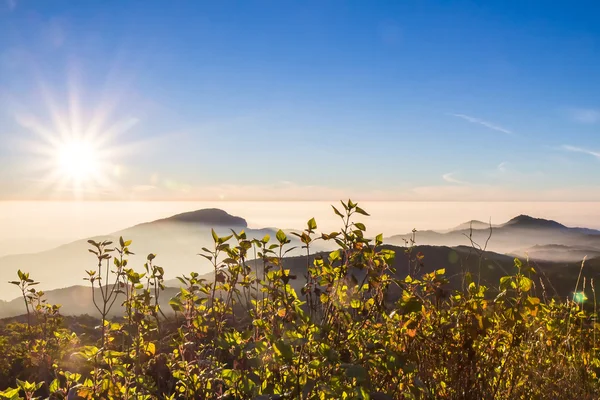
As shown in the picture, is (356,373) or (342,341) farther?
(342,341)

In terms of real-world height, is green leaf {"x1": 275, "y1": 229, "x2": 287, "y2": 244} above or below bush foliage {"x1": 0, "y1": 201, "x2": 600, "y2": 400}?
above

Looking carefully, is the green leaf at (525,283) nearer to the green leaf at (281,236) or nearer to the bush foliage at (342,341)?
the bush foliage at (342,341)

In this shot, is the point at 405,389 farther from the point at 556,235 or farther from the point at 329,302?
the point at 556,235

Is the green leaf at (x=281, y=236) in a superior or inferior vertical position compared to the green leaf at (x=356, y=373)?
superior

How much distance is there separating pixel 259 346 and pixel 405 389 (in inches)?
64.1

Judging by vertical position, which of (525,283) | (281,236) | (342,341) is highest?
(281,236)

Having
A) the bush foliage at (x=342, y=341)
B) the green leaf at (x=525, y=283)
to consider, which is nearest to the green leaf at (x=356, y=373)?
the bush foliage at (x=342, y=341)

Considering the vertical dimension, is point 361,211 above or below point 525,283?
above

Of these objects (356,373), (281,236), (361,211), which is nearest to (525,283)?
(361,211)

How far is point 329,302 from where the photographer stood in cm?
293

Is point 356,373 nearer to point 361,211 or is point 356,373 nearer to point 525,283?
point 361,211

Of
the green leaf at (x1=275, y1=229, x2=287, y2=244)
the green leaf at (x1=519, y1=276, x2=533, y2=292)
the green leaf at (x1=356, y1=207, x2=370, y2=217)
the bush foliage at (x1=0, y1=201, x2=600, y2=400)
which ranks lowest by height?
the bush foliage at (x1=0, y1=201, x2=600, y2=400)

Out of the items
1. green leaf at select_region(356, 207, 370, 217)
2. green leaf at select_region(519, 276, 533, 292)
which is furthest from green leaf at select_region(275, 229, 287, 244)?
green leaf at select_region(519, 276, 533, 292)

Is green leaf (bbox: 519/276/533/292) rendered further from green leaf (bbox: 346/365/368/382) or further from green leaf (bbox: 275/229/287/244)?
green leaf (bbox: 275/229/287/244)
